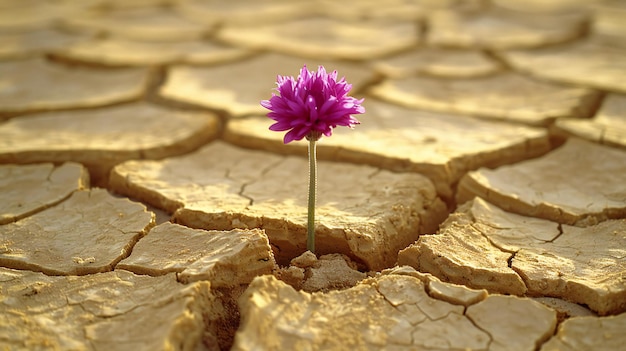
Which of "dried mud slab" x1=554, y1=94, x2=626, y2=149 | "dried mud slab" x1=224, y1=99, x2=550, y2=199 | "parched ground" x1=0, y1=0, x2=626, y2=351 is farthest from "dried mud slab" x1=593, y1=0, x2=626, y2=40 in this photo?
"dried mud slab" x1=224, y1=99, x2=550, y2=199

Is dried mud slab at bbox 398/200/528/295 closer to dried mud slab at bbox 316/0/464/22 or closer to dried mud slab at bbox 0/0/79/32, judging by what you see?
dried mud slab at bbox 316/0/464/22

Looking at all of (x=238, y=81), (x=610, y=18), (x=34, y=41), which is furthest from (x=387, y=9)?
(x=34, y=41)

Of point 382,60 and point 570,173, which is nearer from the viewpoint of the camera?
point 570,173

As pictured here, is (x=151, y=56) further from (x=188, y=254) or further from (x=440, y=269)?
(x=440, y=269)

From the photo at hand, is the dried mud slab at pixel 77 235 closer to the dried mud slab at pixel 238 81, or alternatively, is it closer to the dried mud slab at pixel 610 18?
the dried mud slab at pixel 238 81

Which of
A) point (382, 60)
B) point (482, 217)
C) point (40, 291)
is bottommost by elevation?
point (40, 291)

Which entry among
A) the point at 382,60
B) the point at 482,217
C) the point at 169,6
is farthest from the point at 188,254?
the point at 169,6
